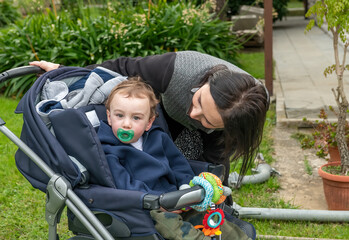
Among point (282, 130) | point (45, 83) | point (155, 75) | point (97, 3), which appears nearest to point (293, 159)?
point (282, 130)

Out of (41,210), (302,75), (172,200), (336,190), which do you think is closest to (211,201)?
(172,200)

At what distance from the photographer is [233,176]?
13.4 feet

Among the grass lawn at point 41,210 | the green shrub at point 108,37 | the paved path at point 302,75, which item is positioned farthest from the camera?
the green shrub at point 108,37

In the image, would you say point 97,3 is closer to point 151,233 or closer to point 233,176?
point 233,176

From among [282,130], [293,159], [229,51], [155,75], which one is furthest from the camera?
[229,51]

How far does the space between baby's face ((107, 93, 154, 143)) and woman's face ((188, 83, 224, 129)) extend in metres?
0.24

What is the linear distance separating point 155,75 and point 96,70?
32cm

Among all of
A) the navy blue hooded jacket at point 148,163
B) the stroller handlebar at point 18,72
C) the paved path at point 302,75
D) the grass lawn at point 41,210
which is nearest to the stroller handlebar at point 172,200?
the navy blue hooded jacket at point 148,163

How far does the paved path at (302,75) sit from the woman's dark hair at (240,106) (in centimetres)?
344

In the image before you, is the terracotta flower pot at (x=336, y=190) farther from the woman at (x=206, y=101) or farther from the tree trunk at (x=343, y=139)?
the woman at (x=206, y=101)

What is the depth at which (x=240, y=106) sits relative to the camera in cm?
230

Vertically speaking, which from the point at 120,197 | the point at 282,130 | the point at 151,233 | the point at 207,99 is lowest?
the point at 282,130

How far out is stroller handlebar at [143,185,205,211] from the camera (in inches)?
82.4

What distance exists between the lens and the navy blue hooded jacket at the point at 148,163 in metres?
2.37
